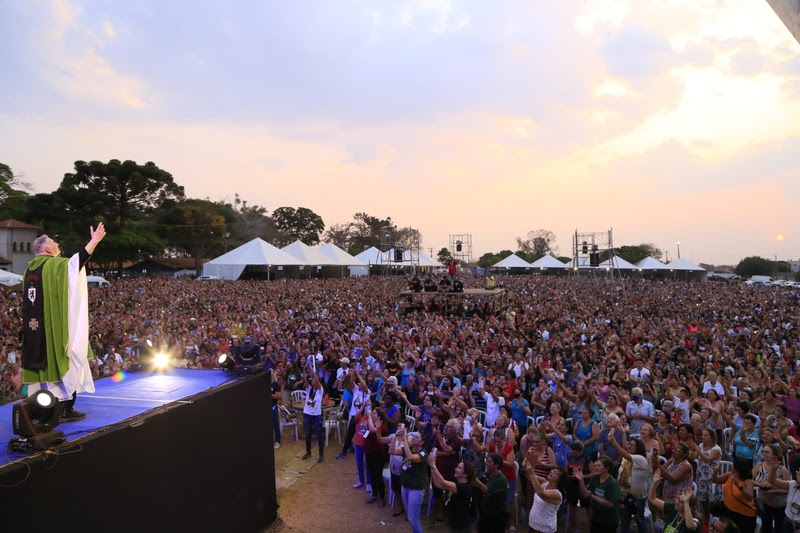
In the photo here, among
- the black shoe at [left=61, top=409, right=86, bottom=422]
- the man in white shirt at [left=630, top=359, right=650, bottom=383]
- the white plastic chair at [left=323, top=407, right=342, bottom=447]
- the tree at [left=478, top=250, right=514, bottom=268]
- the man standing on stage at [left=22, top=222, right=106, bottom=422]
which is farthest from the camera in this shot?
the tree at [left=478, top=250, right=514, bottom=268]

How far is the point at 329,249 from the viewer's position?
49000 mm

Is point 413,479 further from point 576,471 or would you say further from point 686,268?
point 686,268

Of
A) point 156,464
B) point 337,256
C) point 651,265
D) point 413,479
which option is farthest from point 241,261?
point 651,265

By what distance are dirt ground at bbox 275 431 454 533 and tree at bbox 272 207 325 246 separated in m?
70.0

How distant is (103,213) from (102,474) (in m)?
42.9

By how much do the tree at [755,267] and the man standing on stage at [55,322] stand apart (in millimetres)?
88005

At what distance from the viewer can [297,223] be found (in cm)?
7669

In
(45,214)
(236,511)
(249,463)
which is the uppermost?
(45,214)

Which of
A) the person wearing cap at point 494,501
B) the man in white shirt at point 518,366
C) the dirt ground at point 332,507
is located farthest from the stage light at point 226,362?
the man in white shirt at point 518,366

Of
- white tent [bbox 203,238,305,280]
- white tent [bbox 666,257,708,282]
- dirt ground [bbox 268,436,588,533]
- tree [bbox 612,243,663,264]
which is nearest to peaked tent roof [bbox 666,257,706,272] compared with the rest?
white tent [bbox 666,257,708,282]

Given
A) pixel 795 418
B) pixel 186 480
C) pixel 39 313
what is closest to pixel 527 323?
pixel 795 418

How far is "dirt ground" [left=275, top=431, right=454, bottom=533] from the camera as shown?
18.5ft

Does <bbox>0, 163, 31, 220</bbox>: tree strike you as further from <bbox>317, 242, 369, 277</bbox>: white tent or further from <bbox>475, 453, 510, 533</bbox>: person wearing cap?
<bbox>475, 453, 510, 533</bbox>: person wearing cap

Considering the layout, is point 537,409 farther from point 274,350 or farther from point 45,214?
point 45,214
